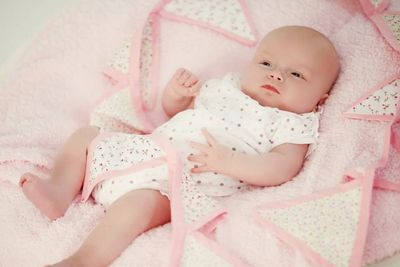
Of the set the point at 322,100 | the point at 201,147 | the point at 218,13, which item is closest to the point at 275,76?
the point at 322,100

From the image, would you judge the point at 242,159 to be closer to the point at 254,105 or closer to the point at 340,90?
the point at 254,105

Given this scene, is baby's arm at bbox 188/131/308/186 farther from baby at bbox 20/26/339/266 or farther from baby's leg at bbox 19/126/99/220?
baby's leg at bbox 19/126/99/220

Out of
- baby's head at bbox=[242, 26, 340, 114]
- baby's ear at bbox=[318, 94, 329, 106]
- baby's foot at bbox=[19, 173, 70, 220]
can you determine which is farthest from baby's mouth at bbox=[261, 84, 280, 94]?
baby's foot at bbox=[19, 173, 70, 220]

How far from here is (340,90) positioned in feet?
4.87

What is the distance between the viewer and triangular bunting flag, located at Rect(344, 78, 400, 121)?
4.51 feet

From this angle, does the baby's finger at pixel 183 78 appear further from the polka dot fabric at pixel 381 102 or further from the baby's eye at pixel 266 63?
the polka dot fabric at pixel 381 102

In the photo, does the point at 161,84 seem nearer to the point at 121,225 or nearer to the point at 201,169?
the point at 201,169

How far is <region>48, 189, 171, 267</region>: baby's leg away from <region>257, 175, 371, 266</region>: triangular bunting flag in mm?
213

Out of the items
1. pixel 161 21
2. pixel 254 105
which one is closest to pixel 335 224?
pixel 254 105

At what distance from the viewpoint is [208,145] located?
1.35 metres

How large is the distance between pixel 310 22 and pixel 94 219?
0.82 metres

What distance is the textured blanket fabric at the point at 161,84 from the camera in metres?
1.20

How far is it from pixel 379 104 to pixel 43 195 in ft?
2.55

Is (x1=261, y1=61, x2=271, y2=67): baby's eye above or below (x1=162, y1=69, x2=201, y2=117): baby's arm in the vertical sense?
above
